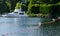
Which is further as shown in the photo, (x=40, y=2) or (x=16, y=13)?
(x=16, y=13)

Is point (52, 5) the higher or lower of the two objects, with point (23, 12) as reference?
higher

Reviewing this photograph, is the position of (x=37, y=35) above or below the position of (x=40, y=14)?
above

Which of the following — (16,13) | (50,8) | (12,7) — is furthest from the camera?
(12,7)

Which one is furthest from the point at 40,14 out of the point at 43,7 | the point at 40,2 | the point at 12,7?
the point at 12,7

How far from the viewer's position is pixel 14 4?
317 ft

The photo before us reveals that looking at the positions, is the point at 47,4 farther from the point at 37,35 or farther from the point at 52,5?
the point at 37,35

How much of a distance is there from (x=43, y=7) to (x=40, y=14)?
30.0 feet

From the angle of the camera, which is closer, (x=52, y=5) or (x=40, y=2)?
(x=52, y=5)

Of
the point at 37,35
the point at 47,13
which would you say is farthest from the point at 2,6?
the point at 37,35

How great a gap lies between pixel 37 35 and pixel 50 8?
3559 cm

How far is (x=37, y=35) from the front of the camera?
28906 mm

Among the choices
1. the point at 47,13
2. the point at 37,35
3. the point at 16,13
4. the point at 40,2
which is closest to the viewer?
the point at 37,35

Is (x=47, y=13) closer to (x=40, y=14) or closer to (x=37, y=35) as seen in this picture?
(x=40, y=14)

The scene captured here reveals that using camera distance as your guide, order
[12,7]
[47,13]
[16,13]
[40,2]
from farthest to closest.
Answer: [12,7]
[16,13]
[40,2]
[47,13]
